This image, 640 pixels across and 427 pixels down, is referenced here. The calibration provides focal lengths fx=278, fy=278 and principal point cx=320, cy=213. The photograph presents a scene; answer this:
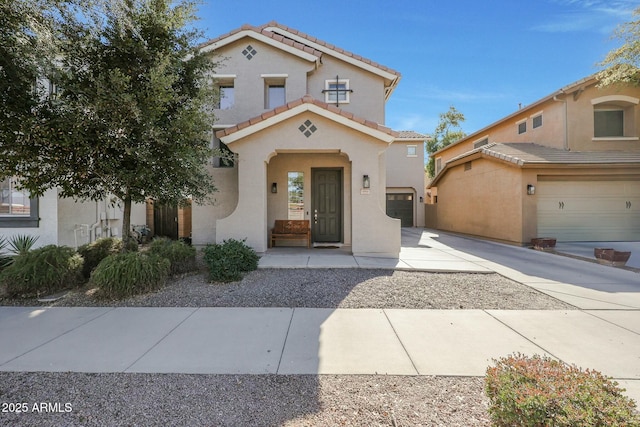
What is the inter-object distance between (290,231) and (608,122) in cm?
1548

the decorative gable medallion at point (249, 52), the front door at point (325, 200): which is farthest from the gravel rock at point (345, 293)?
the decorative gable medallion at point (249, 52)

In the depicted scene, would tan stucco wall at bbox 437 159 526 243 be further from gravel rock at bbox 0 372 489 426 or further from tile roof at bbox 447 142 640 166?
gravel rock at bbox 0 372 489 426

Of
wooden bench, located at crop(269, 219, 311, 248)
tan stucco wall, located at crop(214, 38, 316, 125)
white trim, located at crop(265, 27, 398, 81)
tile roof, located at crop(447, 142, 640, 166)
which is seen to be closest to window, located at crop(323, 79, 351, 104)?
white trim, located at crop(265, 27, 398, 81)

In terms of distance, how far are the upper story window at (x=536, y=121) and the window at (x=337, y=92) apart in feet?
33.8

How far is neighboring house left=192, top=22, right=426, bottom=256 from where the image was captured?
8.23 m

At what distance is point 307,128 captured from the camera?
27.1 feet

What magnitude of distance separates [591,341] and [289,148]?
741cm

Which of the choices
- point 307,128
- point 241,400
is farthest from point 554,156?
point 241,400

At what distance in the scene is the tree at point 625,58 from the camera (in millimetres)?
11758

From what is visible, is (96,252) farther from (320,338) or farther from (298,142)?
(320,338)

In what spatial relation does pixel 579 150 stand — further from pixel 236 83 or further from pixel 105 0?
pixel 105 0

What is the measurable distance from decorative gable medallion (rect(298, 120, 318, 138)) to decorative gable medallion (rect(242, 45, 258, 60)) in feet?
14.7

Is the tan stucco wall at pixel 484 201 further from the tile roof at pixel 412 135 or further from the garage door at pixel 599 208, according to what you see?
the tile roof at pixel 412 135

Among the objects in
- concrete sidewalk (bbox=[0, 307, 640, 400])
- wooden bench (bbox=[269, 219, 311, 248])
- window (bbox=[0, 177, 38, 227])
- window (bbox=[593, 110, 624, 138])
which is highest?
window (bbox=[593, 110, 624, 138])
